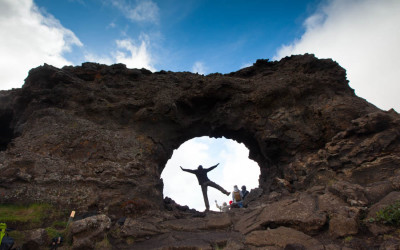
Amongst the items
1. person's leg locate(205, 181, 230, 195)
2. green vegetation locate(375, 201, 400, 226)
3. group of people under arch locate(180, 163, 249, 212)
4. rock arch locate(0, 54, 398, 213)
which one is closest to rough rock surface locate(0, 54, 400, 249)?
rock arch locate(0, 54, 398, 213)

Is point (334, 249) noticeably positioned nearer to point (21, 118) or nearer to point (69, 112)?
point (69, 112)

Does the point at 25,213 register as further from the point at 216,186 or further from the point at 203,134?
the point at 216,186

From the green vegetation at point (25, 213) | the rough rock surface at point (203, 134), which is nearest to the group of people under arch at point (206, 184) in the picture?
the rough rock surface at point (203, 134)

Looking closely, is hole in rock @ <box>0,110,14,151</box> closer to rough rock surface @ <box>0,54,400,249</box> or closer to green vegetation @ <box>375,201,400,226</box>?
rough rock surface @ <box>0,54,400,249</box>

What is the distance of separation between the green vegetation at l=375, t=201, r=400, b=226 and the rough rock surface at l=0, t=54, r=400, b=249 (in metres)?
0.19

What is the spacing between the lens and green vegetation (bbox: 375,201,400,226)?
4.39 m

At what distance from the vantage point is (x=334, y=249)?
4164 millimetres

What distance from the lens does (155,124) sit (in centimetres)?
1066

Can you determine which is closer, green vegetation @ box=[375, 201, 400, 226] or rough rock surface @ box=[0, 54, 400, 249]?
green vegetation @ box=[375, 201, 400, 226]

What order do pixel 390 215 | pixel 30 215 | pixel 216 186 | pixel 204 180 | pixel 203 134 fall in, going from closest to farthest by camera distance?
pixel 390 215 < pixel 30 215 < pixel 203 134 < pixel 216 186 < pixel 204 180

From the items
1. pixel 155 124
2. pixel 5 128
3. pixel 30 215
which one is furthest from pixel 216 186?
pixel 5 128

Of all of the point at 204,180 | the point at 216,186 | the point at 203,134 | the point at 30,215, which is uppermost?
the point at 203,134

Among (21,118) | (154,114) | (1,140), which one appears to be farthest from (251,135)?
(1,140)

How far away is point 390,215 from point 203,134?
30.3 feet
